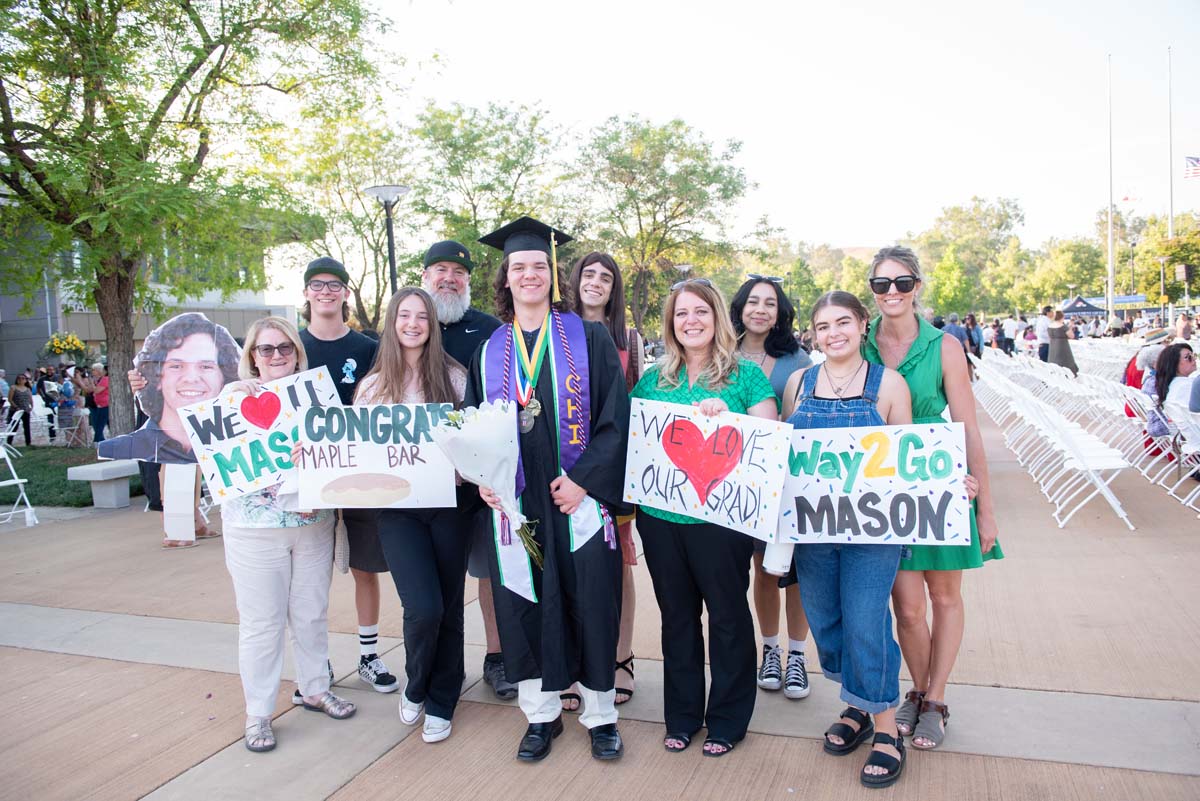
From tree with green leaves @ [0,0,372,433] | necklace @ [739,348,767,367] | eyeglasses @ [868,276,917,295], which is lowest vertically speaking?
necklace @ [739,348,767,367]

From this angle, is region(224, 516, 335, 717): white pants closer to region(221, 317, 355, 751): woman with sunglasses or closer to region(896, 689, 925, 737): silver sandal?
region(221, 317, 355, 751): woman with sunglasses

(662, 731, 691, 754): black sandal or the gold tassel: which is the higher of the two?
the gold tassel

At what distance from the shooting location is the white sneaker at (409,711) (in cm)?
350

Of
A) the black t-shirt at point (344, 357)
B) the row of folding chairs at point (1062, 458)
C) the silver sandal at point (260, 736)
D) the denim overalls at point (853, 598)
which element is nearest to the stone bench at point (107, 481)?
the black t-shirt at point (344, 357)

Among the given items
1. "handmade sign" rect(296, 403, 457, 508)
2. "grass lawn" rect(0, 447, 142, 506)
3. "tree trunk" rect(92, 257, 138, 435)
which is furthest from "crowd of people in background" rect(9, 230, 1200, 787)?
"tree trunk" rect(92, 257, 138, 435)

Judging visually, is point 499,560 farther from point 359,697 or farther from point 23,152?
point 23,152

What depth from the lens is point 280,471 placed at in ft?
11.3

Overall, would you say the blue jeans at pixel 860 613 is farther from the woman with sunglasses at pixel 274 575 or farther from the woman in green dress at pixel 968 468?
the woman with sunglasses at pixel 274 575

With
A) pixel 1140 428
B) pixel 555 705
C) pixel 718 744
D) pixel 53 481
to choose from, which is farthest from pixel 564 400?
pixel 53 481

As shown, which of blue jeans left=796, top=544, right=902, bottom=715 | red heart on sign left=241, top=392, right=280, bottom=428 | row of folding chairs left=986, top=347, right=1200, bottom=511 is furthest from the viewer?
row of folding chairs left=986, top=347, right=1200, bottom=511

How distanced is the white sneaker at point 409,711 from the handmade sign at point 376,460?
896 millimetres

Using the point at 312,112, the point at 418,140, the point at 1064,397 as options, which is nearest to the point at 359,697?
the point at 312,112

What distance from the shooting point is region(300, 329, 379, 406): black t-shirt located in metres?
3.92

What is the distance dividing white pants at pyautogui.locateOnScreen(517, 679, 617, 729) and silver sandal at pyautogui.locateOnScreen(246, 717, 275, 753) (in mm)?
1072
